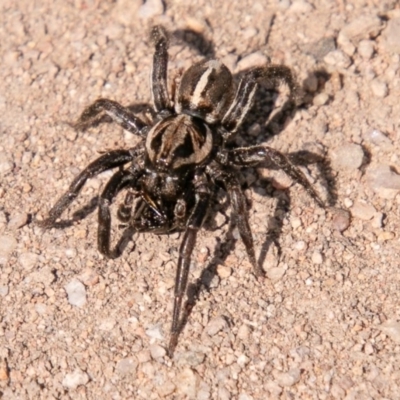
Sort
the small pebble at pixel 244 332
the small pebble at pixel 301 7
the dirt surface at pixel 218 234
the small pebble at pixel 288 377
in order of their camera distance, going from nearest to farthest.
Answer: the small pebble at pixel 288 377
the dirt surface at pixel 218 234
the small pebble at pixel 244 332
the small pebble at pixel 301 7

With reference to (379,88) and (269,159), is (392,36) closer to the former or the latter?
(379,88)

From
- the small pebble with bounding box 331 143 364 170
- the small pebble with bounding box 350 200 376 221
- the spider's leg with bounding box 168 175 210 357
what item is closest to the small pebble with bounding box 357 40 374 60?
the small pebble with bounding box 331 143 364 170

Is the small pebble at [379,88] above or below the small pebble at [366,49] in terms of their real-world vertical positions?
below

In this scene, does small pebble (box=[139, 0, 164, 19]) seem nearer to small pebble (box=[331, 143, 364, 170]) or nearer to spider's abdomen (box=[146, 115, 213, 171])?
spider's abdomen (box=[146, 115, 213, 171])

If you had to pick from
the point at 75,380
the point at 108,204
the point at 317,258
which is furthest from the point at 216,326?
the point at 108,204

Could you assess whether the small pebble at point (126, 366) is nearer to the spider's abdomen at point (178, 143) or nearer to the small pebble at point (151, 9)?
the spider's abdomen at point (178, 143)

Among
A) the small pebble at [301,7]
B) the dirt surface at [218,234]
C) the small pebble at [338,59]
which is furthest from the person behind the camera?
the small pebble at [301,7]

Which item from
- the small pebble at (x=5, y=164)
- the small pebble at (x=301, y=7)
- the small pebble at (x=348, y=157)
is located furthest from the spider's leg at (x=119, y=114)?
the small pebble at (x=301, y=7)

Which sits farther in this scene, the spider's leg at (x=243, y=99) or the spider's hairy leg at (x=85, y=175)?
the spider's leg at (x=243, y=99)
